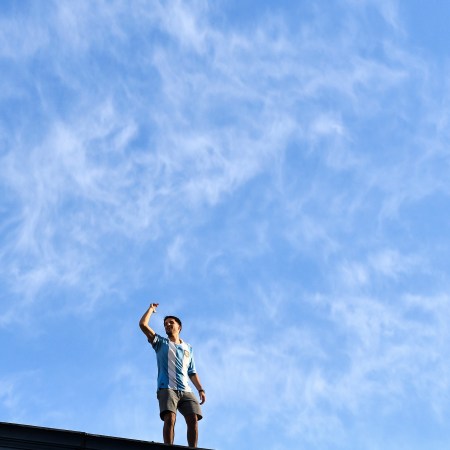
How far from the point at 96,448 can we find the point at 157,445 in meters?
0.80

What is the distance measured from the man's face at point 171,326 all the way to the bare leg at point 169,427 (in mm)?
1574

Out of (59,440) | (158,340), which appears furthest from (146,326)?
(59,440)

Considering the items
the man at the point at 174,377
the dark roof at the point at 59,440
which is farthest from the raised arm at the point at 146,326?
the dark roof at the point at 59,440

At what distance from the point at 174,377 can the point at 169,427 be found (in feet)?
3.06

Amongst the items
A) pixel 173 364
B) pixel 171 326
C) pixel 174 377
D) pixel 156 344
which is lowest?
pixel 174 377

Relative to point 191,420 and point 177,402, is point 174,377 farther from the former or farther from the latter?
point 191,420

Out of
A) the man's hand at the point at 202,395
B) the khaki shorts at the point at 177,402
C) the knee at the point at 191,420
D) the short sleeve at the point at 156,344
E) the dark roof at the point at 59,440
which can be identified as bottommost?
the dark roof at the point at 59,440

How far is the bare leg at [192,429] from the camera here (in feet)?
50.1

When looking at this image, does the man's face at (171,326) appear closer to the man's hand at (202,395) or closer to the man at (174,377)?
the man at (174,377)

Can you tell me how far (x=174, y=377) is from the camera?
15.8 meters

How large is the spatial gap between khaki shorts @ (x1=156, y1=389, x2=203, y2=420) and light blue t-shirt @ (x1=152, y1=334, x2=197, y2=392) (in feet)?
0.28

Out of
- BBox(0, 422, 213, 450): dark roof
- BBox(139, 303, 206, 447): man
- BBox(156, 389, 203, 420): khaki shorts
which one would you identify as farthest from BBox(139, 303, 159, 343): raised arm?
BBox(0, 422, 213, 450): dark roof

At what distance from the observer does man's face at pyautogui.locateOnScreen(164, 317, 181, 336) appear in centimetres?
1652

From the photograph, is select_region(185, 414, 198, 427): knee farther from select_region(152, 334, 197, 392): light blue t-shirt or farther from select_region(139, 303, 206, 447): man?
select_region(152, 334, 197, 392): light blue t-shirt
